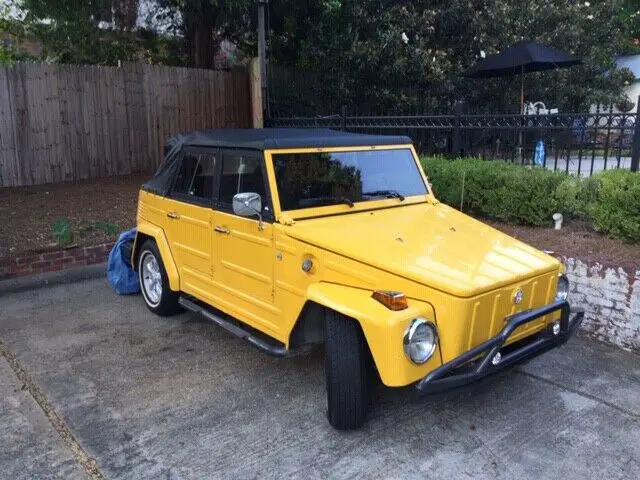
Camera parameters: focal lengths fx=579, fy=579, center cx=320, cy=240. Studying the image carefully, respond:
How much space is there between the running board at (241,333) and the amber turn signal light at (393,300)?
3.02 feet

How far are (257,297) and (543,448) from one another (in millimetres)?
2015

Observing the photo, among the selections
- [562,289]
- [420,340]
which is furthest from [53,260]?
[562,289]

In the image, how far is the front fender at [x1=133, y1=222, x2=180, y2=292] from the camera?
4914mm

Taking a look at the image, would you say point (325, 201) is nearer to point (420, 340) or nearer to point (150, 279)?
point (420, 340)

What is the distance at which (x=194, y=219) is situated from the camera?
464 cm

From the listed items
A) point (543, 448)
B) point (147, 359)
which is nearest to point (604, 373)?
point (543, 448)

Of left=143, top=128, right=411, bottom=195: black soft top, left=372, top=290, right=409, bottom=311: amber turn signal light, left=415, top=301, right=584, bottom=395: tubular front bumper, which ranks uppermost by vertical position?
left=143, top=128, right=411, bottom=195: black soft top

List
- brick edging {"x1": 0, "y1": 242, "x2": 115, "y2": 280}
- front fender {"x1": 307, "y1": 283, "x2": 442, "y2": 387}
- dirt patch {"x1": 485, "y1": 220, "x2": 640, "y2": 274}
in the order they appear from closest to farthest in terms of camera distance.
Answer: front fender {"x1": 307, "y1": 283, "x2": 442, "y2": 387}
dirt patch {"x1": 485, "y1": 220, "x2": 640, "y2": 274}
brick edging {"x1": 0, "y1": 242, "x2": 115, "y2": 280}

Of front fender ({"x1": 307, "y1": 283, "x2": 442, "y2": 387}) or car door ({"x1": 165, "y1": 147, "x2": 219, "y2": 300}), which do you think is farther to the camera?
car door ({"x1": 165, "y1": 147, "x2": 219, "y2": 300})

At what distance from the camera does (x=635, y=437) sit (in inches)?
133

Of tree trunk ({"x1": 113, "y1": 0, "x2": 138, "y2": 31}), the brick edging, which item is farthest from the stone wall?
tree trunk ({"x1": 113, "y1": 0, "x2": 138, "y2": 31})

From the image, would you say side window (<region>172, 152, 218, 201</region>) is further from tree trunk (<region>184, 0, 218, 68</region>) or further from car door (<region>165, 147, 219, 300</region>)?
tree trunk (<region>184, 0, 218, 68</region>)

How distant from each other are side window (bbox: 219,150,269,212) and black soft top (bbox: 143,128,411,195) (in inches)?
2.8

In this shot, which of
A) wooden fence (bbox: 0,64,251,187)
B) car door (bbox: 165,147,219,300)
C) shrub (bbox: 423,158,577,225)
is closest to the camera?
car door (bbox: 165,147,219,300)
